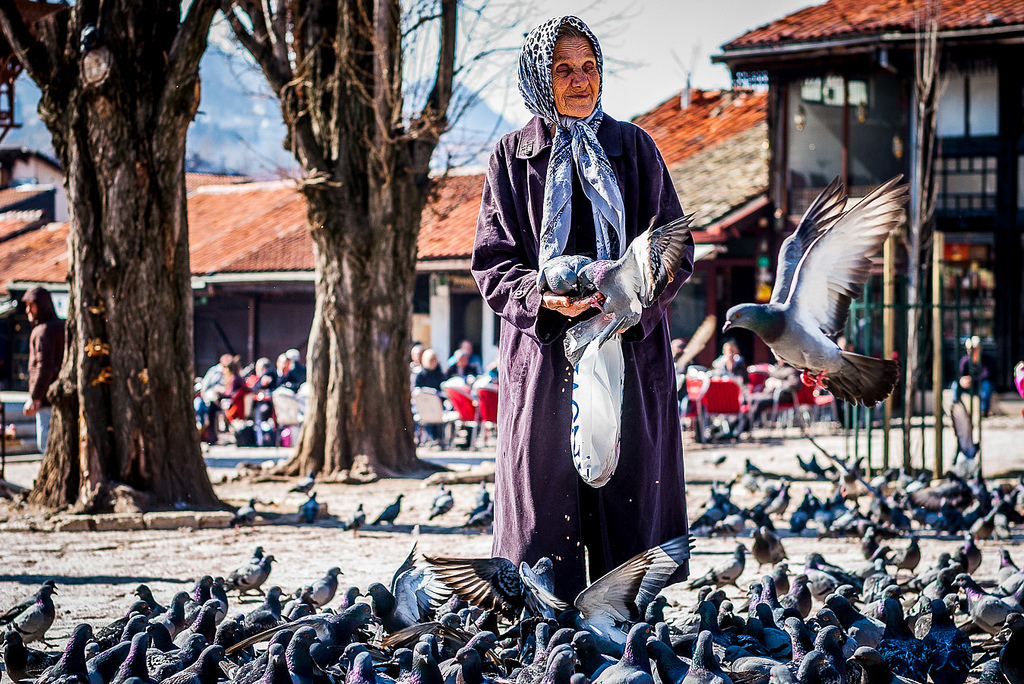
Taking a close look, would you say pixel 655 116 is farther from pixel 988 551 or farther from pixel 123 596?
pixel 123 596

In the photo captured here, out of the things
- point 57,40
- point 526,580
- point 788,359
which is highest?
point 57,40

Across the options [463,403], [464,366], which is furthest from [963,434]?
[464,366]

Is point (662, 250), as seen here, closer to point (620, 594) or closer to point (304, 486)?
point (620, 594)

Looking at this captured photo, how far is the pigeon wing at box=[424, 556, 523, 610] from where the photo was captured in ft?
12.1

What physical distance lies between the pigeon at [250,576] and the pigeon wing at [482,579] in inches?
87.2

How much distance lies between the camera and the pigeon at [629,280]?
3.14 m

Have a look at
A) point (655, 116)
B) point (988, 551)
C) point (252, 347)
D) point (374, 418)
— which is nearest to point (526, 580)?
point (988, 551)

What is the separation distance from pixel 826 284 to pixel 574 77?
3.75ft

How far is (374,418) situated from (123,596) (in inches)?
219

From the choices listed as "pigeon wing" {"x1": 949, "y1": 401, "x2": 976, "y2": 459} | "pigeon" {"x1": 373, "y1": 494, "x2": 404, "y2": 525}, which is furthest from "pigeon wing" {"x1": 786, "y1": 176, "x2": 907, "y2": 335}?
"pigeon wing" {"x1": 949, "y1": 401, "x2": 976, "y2": 459}

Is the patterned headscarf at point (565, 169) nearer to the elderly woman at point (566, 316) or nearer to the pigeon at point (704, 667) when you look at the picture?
the elderly woman at point (566, 316)

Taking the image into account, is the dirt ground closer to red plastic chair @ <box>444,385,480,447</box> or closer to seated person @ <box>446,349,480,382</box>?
red plastic chair @ <box>444,385,480,447</box>

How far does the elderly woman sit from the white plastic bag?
8 cm

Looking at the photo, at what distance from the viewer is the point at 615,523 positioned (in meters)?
3.70
